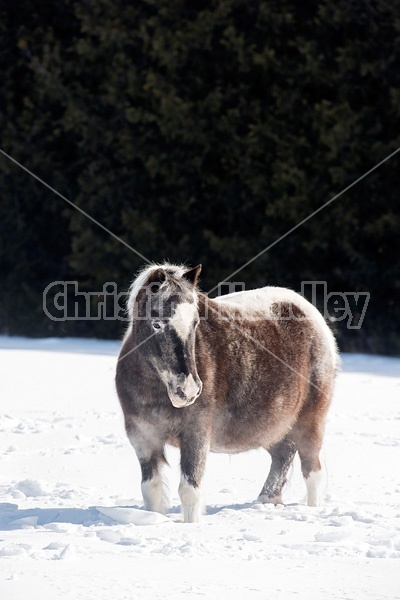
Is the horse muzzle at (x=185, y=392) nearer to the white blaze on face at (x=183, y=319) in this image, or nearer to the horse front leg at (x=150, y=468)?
the white blaze on face at (x=183, y=319)

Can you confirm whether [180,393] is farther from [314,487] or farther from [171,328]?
[314,487]

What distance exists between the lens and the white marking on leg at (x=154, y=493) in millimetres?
5516

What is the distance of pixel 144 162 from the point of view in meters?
14.2

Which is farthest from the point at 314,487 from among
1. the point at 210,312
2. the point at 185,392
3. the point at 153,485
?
the point at 185,392

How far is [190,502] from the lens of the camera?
17.7 ft

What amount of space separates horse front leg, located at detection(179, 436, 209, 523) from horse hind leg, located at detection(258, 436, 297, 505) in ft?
2.81

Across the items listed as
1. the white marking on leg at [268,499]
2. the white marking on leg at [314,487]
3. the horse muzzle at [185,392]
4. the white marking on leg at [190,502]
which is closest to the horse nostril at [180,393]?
the horse muzzle at [185,392]

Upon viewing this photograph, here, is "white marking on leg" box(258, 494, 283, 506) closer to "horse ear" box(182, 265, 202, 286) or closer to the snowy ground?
the snowy ground

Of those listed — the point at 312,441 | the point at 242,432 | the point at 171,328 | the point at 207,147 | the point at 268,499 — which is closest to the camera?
the point at 171,328

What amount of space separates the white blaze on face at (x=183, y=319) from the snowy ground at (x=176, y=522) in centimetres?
102

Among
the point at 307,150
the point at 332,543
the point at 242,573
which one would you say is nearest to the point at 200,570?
the point at 242,573

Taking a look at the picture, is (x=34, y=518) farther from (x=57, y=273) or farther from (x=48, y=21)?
(x=48, y=21)

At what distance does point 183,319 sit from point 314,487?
1.69 metres

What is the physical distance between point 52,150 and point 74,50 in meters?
1.66
